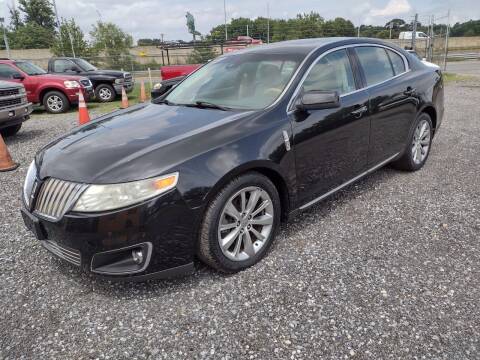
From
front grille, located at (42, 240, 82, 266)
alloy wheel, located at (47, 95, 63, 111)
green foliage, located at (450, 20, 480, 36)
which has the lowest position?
front grille, located at (42, 240, 82, 266)

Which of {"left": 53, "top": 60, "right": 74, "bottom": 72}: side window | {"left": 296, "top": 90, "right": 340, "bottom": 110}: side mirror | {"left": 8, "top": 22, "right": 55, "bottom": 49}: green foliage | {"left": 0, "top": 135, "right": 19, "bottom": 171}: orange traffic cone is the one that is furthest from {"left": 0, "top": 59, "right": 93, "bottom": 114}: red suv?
{"left": 8, "top": 22, "right": 55, "bottom": 49}: green foliage

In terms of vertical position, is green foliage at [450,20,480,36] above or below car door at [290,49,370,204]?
above

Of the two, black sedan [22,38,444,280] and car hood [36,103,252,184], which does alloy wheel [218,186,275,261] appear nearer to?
black sedan [22,38,444,280]

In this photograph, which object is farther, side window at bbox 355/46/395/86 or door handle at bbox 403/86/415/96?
door handle at bbox 403/86/415/96

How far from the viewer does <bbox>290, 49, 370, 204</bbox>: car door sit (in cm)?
313

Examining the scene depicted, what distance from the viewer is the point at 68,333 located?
232cm

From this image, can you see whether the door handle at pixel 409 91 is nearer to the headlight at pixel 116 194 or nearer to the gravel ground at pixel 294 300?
the gravel ground at pixel 294 300

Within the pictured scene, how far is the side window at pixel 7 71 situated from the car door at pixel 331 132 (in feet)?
34.0

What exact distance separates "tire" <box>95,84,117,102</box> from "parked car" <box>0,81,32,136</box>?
18.5 feet

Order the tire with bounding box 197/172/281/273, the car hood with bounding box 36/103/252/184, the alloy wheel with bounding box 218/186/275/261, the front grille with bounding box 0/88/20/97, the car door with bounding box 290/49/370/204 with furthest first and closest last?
the front grille with bounding box 0/88/20/97, the car door with bounding box 290/49/370/204, the alloy wheel with bounding box 218/186/275/261, the tire with bounding box 197/172/281/273, the car hood with bounding box 36/103/252/184

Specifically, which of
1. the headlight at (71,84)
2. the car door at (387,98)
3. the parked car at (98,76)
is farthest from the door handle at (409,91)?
the parked car at (98,76)

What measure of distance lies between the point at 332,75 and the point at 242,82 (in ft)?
2.75

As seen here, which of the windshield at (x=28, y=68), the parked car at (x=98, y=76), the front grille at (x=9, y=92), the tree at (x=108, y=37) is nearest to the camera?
the front grille at (x=9, y=92)

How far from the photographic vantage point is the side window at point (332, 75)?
3.30m
